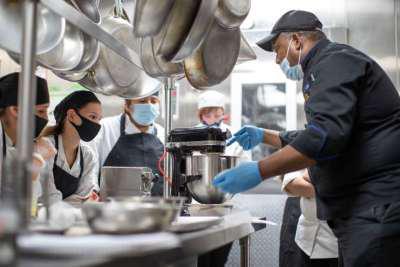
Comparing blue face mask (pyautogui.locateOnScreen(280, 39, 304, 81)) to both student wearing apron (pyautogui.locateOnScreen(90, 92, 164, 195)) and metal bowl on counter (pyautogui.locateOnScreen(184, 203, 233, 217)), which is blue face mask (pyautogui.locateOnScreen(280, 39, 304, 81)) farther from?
student wearing apron (pyautogui.locateOnScreen(90, 92, 164, 195))

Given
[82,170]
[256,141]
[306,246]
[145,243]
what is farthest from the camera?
[306,246]

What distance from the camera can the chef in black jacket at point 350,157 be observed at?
1648 millimetres

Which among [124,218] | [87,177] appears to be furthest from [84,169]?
[124,218]

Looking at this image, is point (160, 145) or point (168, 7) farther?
point (160, 145)

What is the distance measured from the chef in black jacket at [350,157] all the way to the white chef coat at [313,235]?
962 millimetres

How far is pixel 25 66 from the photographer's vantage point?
1007mm

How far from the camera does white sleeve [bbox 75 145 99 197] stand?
256 cm

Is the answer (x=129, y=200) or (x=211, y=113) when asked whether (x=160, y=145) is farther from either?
(x=129, y=200)

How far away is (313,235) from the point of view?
285 centimetres

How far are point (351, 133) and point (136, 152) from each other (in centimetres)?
186

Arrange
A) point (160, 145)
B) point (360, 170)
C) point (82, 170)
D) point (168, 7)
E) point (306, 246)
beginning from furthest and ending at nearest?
1. point (160, 145)
2. point (306, 246)
3. point (82, 170)
4. point (168, 7)
5. point (360, 170)

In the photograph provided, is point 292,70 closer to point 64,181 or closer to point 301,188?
point 301,188

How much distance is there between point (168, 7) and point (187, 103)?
8.80ft

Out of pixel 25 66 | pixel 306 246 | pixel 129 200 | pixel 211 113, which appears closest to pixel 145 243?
pixel 129 200
